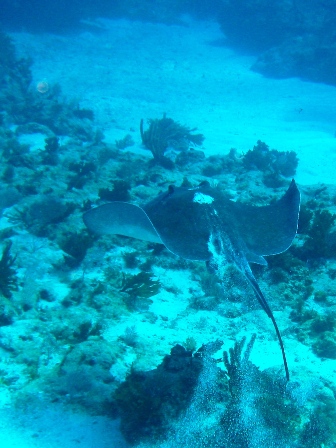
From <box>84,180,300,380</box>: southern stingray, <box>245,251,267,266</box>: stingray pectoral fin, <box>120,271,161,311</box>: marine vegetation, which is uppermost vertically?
<box>84,180,300,380</box>: southern stingray

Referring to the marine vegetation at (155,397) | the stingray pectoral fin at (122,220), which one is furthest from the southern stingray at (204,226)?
the marine vegetation at (155,397)

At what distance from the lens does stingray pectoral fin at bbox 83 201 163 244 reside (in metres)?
4.39

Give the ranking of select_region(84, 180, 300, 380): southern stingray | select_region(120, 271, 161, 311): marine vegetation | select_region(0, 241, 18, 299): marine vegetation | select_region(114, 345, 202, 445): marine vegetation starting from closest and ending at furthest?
select_region(114, 345, 202, 445): marine vegetation → select_region(84, 180, 300, 380): southern stingray → select_region(0, 241, 18, 299): marine vegetation → select_region(120, 271, 161, 311): marine vegetation

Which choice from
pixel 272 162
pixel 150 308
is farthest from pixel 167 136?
pixel 150 308

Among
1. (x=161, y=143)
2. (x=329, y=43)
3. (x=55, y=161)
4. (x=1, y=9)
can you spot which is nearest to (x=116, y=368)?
(x=55, y=161)

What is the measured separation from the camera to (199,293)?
538 centimetres

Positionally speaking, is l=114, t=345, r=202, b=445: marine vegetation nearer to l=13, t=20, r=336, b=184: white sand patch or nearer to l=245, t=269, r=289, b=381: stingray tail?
l=245, t=269, r=289, b=381: stingray tail

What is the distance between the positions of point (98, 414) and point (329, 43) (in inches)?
1176

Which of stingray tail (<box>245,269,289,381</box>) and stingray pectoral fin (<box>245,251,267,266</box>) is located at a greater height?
stingray tail (<box>245,269,289,381</box>)

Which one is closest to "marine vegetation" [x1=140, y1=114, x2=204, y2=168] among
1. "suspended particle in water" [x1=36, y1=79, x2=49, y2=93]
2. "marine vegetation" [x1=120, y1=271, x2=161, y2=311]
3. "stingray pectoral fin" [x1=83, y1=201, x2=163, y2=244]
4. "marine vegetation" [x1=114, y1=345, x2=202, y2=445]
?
"marine vegetation" [x1=120, y1=271, x2=161, y2=311]

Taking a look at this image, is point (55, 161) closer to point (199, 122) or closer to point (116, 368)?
point (116, 368)

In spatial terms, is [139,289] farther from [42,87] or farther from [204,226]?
[42,87]

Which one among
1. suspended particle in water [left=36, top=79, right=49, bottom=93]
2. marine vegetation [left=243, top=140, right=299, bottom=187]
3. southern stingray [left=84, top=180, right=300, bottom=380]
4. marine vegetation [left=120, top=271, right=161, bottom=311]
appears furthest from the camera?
suspended particle in water [left=36, top=79, right=49, bottom=93]

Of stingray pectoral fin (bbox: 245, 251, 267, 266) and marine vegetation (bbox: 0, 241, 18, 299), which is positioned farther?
marine vegetation (bbox: 0, 241, 18, 299)
